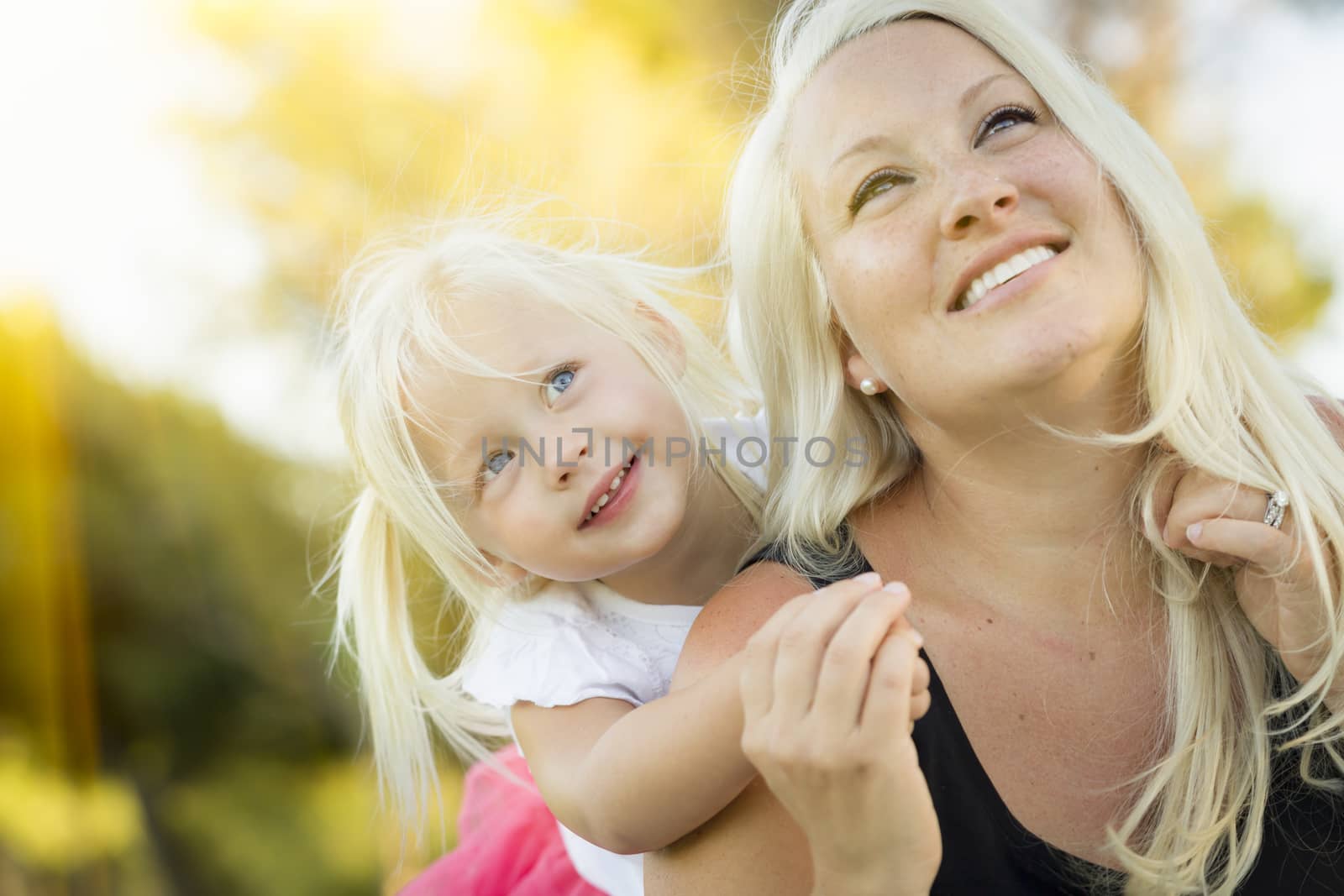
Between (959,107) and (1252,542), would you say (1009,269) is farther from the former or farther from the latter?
(1252,542)

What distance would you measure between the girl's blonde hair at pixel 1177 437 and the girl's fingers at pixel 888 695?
48cm

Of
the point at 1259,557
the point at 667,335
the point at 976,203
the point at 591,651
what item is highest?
the point at 976,203

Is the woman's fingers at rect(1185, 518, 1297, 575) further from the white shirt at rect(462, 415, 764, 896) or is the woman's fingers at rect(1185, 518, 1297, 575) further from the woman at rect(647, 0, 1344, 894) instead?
the white shirt at rect(462, 415, 764, 896)

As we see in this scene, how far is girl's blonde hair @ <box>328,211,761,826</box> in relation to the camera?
2051mm

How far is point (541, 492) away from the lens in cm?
190

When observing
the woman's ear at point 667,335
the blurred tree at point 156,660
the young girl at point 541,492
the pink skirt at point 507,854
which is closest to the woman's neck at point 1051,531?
the young girl at point 541,492

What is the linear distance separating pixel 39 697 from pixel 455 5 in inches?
173

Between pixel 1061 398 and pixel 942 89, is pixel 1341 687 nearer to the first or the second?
pixel 1061 398

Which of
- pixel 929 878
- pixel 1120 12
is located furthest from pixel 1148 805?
pixel 1120 12

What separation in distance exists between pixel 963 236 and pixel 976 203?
0.04m

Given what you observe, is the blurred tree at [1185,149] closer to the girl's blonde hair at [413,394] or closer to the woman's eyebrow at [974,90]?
the girl's blonde hair at [413,394]

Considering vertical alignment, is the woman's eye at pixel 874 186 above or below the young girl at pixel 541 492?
above

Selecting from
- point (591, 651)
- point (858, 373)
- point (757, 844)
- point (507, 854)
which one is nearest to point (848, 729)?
point (757, 844)

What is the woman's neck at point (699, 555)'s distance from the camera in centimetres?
212
